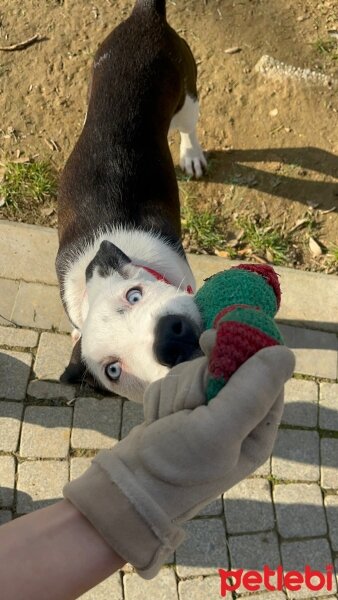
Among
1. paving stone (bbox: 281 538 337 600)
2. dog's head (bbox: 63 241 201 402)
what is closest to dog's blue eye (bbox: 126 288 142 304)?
dog's head (bbox: 63 241 201 402)

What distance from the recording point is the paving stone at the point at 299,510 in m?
3.85

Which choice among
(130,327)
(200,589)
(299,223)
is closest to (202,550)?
(200,589)

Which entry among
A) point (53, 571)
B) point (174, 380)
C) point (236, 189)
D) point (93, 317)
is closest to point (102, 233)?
point (93, 317)

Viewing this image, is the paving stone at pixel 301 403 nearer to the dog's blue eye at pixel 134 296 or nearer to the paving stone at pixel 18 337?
the dog's blue eye at pixel 134 296

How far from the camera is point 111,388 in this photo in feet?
9.43

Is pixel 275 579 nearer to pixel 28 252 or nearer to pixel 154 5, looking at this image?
pixel 28 252

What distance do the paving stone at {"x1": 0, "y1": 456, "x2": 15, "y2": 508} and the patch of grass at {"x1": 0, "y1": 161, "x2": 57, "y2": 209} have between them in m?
2.23

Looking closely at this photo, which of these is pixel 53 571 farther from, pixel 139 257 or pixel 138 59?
pixel 138 59

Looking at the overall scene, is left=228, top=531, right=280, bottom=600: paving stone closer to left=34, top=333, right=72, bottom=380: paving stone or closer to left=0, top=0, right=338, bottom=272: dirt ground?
left=34, top=333, right=72, bottom=380: paving stone

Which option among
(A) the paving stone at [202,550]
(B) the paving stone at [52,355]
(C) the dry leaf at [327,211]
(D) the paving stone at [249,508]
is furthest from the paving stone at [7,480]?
(C) the dry leaf at [327,211]

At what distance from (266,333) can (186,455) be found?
440 millimetres

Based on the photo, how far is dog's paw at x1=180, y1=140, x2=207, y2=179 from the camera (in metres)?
4.97

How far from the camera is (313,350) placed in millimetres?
4316

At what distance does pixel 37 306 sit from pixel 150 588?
88.1 inches
